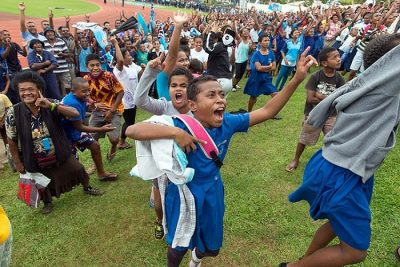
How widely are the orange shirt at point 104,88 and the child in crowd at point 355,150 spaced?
334 cm

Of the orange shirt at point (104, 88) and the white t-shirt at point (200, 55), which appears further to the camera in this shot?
the white t-shirt at point (200, 55)

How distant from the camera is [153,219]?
3.74 m

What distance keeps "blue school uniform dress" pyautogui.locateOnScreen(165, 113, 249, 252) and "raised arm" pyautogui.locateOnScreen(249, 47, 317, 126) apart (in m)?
0.10

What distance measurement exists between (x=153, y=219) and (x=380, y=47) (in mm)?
2822

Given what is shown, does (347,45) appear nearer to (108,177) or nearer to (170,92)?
(108,177)

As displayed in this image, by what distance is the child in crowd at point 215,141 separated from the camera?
219 cm

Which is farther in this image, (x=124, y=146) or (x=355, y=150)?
(x=124, y=146)

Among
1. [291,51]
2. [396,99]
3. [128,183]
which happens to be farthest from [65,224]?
[291,51]

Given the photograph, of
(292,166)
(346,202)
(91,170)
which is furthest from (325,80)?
(91,170)

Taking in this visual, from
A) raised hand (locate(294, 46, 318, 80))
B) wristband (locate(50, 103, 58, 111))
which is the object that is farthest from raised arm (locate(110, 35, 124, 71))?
raised hand (locate(294, 46, 318, 80))

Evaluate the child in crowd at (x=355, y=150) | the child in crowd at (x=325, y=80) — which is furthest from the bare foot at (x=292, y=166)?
the child in crowd at (x=355, y=150)

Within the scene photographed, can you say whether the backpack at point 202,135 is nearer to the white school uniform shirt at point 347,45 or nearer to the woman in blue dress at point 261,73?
the woman in blue dress at point 261,73

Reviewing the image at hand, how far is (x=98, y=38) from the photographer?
7.76 meters

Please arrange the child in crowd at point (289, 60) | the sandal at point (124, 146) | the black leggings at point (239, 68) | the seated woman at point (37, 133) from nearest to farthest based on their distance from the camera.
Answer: the seated woman at point (37, 133), the sandal at point (124, 146), the child in crowd at point (289, 60), the black leggings at point (239, 68)
